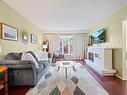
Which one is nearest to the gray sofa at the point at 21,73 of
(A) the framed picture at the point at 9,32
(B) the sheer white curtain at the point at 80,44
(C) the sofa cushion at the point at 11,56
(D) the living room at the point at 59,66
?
(D) the living room at the point at 59,66

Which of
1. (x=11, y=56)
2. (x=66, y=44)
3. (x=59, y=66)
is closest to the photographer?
(x=11, y=56)

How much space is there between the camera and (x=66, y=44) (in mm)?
10742

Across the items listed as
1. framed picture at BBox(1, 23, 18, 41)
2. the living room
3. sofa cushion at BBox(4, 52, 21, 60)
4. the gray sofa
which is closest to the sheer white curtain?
the living room

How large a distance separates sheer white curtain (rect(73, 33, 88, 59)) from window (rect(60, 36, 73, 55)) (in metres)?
0.49

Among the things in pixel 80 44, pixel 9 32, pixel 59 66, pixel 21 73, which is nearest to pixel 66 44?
pixel 80 44

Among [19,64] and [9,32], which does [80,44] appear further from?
[19,64]

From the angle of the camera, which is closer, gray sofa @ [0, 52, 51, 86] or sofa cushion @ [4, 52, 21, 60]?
gray sofa @ [0, 52, 51, 86]

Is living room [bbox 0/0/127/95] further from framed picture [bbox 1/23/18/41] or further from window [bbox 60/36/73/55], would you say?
window [bbox 60/36/73/55]

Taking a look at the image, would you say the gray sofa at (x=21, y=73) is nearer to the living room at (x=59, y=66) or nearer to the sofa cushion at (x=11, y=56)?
the living room at (x=59, y=66)

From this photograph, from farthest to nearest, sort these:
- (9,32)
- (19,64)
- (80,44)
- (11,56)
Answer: (80,44) < (9,32) < (11,56) < (19,64)

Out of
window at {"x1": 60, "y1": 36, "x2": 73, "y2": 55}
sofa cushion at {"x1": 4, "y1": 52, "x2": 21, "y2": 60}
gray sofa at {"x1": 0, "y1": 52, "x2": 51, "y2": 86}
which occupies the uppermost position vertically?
window at {"x1": 60, "y1": 36, "x2": 73, "y2": 55}

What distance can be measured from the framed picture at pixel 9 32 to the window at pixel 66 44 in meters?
6.34

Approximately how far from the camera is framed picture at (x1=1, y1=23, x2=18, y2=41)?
3.65 m

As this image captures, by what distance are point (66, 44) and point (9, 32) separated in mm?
7039
